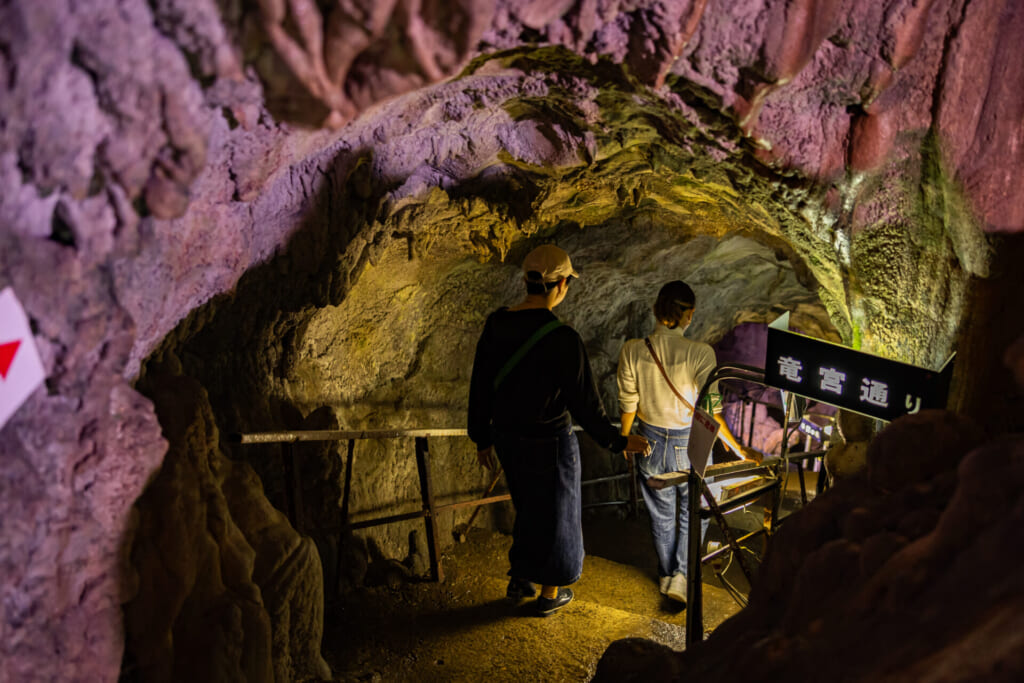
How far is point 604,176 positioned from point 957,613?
117 inches

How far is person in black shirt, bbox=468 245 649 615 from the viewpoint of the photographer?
3207 millimetres

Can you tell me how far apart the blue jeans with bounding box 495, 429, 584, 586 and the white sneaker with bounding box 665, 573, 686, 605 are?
0.78 metres

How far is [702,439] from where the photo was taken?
8.87 ft

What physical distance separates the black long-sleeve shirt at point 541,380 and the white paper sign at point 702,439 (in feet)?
1.65

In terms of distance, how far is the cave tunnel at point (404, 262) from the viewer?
1617 mm

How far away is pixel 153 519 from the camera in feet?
7.95

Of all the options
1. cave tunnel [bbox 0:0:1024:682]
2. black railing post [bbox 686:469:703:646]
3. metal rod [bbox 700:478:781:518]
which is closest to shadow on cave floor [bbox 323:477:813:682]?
cave tunnel [bbox 0:0:1024:682]

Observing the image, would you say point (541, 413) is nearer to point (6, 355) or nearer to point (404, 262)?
point (404, 262)

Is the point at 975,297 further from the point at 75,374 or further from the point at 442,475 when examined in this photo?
the point at 442,475

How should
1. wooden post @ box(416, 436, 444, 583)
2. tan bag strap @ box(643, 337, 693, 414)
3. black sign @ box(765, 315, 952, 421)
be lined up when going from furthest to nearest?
wooden post @ box(416, 436, 444, 583), tan bag strap @ box(643, 337, 693, 414), black sign @ box(765, 315, 952, 421)

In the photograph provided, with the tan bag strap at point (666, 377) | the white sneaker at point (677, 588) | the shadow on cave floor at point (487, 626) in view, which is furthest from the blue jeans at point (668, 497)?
the shadow on cave floor at point (487, 626)

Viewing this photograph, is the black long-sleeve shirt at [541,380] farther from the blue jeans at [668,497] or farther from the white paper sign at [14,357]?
the white paper sign at [14,357]

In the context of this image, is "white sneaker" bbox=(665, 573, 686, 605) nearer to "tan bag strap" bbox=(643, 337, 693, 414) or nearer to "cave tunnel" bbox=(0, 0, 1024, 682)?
"cave tunnel" bbox=(0, 0, 1024, 682)

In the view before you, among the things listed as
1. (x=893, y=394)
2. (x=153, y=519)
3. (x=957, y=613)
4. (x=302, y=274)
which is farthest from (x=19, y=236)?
(x=893, y=394)
